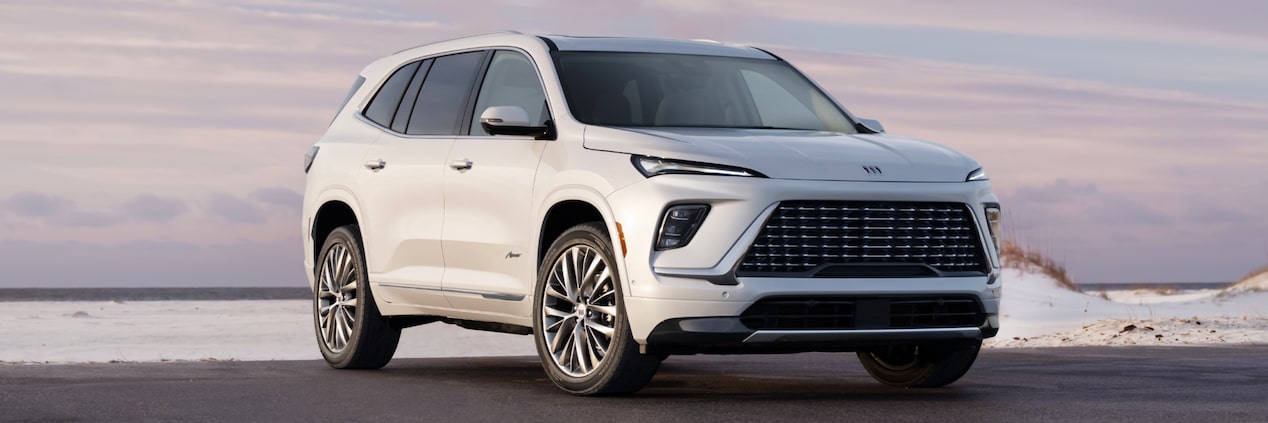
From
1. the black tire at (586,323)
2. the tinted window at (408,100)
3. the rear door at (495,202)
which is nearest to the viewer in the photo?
the black tire at (586,323)

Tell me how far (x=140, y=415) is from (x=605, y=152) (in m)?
2.50

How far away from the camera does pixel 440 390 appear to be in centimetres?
881

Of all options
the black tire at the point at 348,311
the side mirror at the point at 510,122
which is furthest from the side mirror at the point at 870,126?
the black tire at the point at 348,311

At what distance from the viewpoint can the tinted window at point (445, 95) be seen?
9.54m

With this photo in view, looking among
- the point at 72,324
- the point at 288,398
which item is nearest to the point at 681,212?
the point at 288,398

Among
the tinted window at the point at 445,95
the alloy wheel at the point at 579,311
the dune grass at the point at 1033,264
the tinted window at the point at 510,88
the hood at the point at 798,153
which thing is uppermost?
the hood at the point at 798,153

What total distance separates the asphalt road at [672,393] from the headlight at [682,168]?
3.61 feet

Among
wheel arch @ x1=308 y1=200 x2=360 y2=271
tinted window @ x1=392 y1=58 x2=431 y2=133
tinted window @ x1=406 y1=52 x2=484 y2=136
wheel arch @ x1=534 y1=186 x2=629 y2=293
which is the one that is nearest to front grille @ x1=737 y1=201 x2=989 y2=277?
wheel arch @ x1=534 y1=186 x2=629 y2=293

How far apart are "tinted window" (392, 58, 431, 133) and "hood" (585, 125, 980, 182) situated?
2364 millimetres

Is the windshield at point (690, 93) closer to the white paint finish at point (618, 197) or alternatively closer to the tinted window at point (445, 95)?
the white paint finish at point (618, 197)

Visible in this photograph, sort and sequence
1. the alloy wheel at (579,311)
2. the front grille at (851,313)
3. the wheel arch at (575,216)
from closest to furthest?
the front grille at (851,313) → the wheel arch at (575,216) → the alloy wheel at (579,311)

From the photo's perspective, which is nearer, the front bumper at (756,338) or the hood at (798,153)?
the front bumper at (756,338)

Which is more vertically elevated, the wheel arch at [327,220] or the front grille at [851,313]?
the front grille at [851,313]

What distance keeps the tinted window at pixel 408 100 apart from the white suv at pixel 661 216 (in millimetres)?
24
